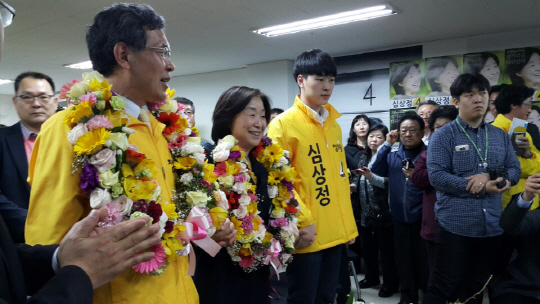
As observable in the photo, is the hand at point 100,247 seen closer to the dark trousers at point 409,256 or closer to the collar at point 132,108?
the collar at point 132,108

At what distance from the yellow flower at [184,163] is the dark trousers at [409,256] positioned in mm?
2824

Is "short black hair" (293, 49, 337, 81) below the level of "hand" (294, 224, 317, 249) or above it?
above

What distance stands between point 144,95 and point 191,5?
361 centimetres

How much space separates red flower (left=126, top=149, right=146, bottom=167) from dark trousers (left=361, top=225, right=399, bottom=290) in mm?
3472

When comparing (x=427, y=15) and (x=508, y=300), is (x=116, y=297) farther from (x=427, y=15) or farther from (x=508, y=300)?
(x=427, y=15)

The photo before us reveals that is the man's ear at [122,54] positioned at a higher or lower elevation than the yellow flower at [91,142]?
higher

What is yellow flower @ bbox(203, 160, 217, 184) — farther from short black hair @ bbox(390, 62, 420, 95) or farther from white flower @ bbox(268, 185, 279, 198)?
short black hair @ bbox(390, 62, 420, 95)

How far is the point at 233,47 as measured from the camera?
6.66 metres

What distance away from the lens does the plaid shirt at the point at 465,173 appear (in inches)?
103

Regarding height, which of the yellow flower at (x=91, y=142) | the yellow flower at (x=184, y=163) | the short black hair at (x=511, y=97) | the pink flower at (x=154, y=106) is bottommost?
the yellow flower at (x=184, y=163)

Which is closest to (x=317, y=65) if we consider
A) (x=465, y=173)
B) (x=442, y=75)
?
(x=465, y=173)

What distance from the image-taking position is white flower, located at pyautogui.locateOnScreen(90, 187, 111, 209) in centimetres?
108

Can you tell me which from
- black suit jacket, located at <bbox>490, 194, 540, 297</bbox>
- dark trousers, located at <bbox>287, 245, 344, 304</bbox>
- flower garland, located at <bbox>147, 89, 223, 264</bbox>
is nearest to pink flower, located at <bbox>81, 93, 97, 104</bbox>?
flower garland, located at <bbox>147, 89, 223, 264</bbox>

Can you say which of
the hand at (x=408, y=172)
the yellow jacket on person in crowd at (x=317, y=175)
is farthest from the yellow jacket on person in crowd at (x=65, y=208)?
the hand at (x=408, y=172)
